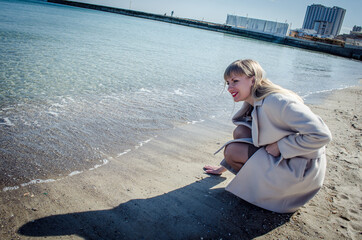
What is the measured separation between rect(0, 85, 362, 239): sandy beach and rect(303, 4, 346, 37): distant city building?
183755mm

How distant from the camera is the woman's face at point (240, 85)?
233cm

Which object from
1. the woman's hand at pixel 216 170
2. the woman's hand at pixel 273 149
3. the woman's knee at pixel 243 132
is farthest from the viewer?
the woman's hand at pixel 216 170

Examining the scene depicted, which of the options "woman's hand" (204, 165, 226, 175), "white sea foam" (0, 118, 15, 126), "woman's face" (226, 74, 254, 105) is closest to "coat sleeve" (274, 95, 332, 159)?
"woman's face" (226, 74, 254, 105)

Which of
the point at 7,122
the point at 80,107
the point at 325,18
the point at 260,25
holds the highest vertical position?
the point at 325,18

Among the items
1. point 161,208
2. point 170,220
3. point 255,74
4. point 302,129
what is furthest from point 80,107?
point 302,129

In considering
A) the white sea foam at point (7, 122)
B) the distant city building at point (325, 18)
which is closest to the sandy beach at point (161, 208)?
the white sea foam at point (7, 122)

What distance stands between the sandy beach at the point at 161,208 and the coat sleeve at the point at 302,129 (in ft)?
2.61

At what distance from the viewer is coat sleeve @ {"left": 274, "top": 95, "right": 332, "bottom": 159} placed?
1.91 meters

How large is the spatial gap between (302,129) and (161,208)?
1.51 metres

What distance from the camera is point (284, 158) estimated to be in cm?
218

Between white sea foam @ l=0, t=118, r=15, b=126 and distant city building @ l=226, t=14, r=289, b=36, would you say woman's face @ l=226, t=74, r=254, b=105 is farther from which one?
distant city building @ l=226, t=14, r=289, b=36

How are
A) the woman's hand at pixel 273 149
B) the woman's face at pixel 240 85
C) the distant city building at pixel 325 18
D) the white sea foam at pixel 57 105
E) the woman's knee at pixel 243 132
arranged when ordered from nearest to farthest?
the woman's hand at pixel 273 149, the woman's face at pixel 240 85, the woman's knee at pixel 243 132, the white sea foam at pixel 57 105, the distant city building at pixel 325 18

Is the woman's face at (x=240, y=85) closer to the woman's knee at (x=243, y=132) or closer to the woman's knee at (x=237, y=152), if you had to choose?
the woman's knee at (x=243, y=132)

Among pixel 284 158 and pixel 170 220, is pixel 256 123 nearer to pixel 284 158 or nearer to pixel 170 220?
pixel 284 158
